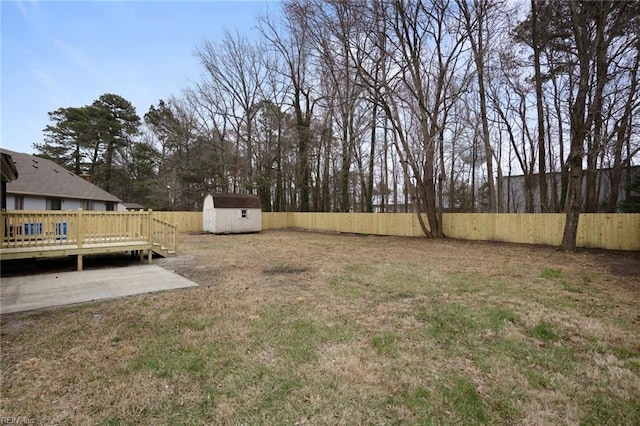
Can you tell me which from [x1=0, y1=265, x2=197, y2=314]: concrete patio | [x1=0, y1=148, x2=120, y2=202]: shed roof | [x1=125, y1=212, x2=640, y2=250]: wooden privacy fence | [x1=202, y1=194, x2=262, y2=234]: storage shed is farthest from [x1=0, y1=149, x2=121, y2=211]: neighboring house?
[x1=0, y1=265, x2=197, y2=314]: concrete patio

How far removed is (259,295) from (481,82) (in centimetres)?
1413

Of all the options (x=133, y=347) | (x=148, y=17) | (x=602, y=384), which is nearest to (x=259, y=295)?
(x=133, y=347)

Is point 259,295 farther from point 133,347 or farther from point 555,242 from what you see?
point 555,242

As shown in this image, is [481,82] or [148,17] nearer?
[148,17]

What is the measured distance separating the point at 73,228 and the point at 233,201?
11327 mm

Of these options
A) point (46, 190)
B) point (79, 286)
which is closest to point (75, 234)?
point (79, 286)

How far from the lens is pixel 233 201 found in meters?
18.1

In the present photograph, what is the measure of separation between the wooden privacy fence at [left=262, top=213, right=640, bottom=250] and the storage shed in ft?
17.9

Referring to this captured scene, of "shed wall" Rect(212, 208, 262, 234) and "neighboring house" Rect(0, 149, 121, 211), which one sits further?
"shed wall" Rect(212, 208, 262, 234)

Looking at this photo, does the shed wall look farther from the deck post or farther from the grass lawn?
the grass lawn

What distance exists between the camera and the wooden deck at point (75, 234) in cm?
618

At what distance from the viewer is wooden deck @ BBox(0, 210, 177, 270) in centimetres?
618

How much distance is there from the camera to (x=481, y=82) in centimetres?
1334

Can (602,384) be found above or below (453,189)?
below
